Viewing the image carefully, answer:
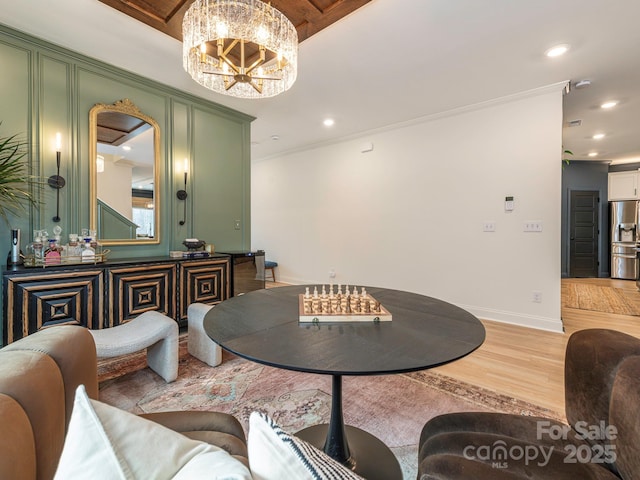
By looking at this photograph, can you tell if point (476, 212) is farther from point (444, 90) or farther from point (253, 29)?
point (253, 29)

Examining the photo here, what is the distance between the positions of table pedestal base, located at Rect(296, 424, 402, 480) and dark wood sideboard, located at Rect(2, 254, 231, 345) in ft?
6.23

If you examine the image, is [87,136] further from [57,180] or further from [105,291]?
[105,291]

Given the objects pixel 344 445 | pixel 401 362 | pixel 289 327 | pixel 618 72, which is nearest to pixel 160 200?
pixel 289 327

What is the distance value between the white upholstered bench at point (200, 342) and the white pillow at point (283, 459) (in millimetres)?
2051

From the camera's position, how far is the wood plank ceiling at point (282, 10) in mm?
2055

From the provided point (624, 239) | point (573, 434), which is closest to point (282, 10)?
point (573, 434)

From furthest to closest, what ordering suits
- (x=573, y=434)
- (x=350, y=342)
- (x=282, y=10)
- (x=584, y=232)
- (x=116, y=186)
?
1. (x=584, y=232)
2. (x=116, y=186)
3. (x=282, y=10)
4. (x=350, y=342)
5. (x=573, y=434)

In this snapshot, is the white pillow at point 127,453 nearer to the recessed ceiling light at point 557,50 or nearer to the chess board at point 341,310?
the chess board at point 341,310

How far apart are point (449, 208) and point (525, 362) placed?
6.72 ft

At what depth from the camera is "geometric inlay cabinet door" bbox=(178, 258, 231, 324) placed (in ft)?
9.71

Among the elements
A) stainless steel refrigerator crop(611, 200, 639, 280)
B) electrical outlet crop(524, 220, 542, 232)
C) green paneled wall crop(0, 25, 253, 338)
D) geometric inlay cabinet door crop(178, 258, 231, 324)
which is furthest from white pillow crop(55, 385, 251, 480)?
stainless steel refrigerator crop(611, 200, 639, 280)

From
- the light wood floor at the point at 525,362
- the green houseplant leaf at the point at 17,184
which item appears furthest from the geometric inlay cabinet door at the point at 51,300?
the light wood floor at the point at 525,362

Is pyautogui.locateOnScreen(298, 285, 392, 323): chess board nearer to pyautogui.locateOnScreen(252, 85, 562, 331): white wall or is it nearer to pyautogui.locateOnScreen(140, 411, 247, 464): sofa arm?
pyautogui.locateOnScreen(140, 411, 247, 464): sofa arm

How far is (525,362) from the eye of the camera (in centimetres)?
250
